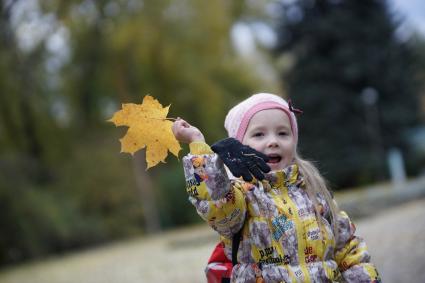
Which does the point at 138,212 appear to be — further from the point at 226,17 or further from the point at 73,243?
the point at 226,17

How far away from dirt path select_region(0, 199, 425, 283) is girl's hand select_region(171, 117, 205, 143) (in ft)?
11.1

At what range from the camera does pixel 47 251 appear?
51.0 ft

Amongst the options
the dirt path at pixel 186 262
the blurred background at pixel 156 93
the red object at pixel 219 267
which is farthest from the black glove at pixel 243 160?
the blurred background at pixel 156 93

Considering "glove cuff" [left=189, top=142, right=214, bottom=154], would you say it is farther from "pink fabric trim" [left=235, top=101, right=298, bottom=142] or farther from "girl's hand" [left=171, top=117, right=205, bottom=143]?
"pink fabric trim" [left=235, top=101, right=298, bottom=142]

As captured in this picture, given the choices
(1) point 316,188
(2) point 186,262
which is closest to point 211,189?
(1) point 316,188

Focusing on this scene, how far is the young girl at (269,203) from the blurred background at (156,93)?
40.5 ft

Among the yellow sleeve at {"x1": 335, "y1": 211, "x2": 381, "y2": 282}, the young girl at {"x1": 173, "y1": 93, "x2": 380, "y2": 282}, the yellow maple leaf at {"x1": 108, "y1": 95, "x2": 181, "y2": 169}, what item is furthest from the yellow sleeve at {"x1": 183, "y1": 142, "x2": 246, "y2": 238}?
the yellow sleeve at {"x1": 335, "y1": 211, "x2": 381, "y2": 282}

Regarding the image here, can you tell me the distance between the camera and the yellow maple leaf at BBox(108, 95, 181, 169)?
7.91 ft

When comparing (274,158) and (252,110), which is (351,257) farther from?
(252,110)

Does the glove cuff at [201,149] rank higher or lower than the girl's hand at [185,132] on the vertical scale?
lower

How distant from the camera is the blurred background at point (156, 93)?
16.7 metres

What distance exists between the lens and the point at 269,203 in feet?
7.62

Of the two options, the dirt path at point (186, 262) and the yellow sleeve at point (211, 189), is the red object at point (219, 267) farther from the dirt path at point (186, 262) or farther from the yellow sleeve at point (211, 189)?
the dirt path at point (186, 262)

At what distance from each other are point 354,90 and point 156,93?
7615 mm
